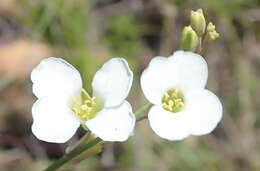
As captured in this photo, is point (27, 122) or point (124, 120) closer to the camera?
point (124, 120)

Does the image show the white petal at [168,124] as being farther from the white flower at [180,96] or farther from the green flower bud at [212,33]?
the green flower bud at [212,33]

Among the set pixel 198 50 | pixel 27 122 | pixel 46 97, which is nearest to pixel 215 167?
pixel 27 122

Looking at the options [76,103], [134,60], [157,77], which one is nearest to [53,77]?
[76,103]

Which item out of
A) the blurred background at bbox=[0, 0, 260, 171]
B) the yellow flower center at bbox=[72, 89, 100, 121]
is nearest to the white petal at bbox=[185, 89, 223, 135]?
the yellow flower center at bbox=[72, 89, 100, 121]

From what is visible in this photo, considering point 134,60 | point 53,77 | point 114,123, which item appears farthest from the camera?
point 134,60

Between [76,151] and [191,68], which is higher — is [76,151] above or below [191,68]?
below

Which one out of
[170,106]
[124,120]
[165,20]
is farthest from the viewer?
[165,20]

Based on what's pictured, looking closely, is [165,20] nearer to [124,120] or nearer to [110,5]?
[110,5]

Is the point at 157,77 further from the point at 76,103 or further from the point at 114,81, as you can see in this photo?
the point at 76,103
